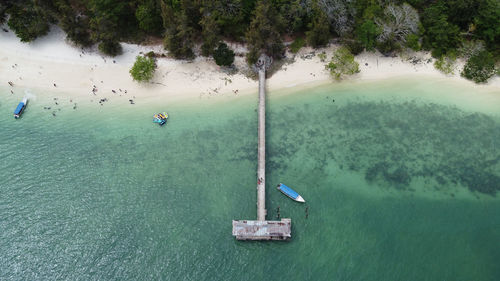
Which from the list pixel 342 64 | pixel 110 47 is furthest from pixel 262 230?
pixel 110 47

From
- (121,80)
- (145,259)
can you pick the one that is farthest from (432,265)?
(121,80)

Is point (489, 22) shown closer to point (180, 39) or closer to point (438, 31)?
point (438, 31)

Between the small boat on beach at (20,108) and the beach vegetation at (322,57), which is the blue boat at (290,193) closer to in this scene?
the beach vegetation at (322,57)

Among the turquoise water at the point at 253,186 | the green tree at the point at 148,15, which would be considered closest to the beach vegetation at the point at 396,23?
the turquoise water at the point at 253,186

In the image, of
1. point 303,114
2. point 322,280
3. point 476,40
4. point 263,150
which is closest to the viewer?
point 322,280

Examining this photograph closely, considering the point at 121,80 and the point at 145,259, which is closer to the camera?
the point at 145,259

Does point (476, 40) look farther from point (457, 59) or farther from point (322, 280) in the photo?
point (322, 280)

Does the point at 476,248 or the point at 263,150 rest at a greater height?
the point at 263,150
